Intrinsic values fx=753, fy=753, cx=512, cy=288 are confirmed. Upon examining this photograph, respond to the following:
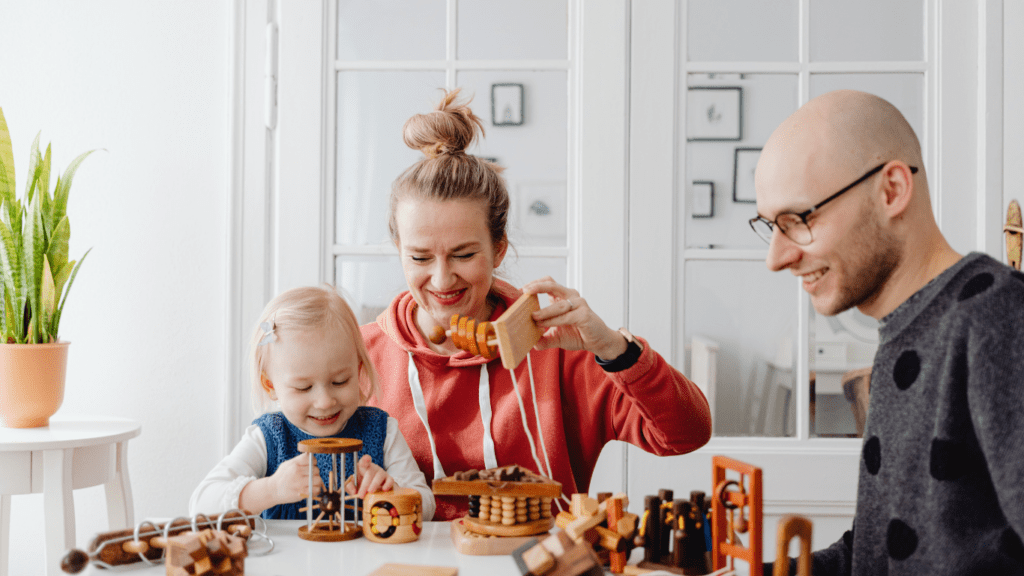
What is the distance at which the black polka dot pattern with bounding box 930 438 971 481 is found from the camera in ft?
2.56

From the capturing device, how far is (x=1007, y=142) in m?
2.17

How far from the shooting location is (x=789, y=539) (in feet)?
2.61

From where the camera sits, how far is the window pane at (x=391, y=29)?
7.51ft

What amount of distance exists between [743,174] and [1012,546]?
1611mm

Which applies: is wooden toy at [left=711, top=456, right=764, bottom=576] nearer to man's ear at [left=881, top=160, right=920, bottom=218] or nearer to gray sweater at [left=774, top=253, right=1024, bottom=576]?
gray sweater at [left=774, top=253, right=1024, bottom=576]

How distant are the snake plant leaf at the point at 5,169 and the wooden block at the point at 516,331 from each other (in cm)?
148

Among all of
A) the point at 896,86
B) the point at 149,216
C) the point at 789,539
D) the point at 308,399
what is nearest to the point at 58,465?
the point at 308,399

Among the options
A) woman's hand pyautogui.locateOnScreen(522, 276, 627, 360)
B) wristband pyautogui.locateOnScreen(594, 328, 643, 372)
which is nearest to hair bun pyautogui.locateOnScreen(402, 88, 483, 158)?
woman's hand pyautogui.locateOnScreen(522, 276, 627, 360)

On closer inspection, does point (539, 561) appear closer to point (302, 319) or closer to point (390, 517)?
point (390, 517)

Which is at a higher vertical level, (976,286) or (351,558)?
(976,286)

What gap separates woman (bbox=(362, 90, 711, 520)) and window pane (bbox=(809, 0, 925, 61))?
121 cm

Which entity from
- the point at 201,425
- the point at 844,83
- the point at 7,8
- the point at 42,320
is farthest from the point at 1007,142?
the point at 7,8

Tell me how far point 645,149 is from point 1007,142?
3.40 feet

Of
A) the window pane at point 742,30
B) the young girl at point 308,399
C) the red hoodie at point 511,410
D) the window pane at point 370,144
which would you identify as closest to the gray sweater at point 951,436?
the red hoodie at point 511,410
